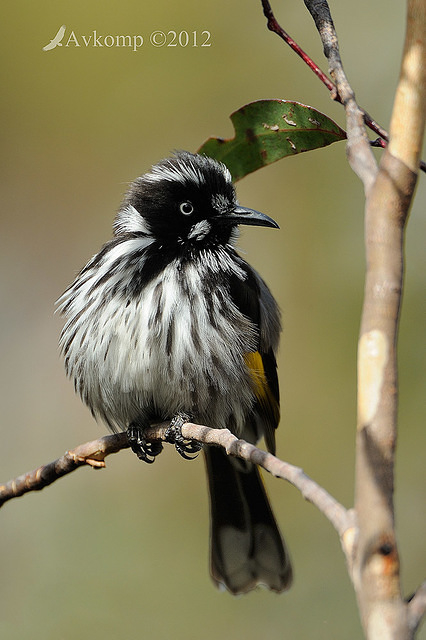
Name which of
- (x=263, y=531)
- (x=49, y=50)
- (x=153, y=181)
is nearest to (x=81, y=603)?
(x=263, y=531)

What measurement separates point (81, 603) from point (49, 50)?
440 centimetres

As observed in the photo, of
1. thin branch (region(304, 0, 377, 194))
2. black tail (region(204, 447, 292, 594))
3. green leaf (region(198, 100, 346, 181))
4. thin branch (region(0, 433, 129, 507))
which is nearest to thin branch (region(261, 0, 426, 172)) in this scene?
thin branch (region(304, 0, 377, 194))

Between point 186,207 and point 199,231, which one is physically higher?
point 186,207

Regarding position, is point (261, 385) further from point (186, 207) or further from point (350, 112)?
point (350, 112)

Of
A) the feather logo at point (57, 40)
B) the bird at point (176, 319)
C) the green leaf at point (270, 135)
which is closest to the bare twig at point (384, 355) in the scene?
the green leaf at point (270, 135)

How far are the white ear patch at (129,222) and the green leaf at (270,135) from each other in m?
1.12

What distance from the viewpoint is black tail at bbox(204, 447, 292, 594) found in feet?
15.1

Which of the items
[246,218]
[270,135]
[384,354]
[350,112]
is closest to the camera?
[384,354]

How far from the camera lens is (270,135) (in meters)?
2.65

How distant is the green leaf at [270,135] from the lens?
247 cm

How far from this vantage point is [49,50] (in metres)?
6.43

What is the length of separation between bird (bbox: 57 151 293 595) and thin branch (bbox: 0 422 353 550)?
0.22 meters

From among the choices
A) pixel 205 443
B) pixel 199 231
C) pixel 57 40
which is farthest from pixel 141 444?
pixel 57 40

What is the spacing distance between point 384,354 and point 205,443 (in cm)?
138
